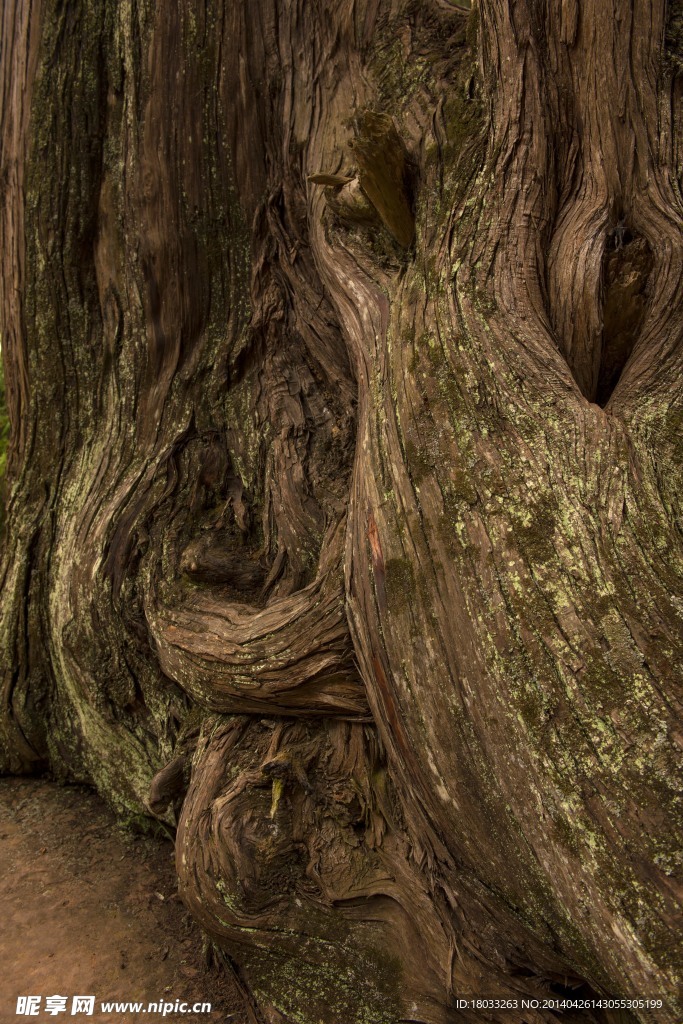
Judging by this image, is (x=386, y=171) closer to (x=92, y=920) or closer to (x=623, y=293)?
(x=623, y=293)

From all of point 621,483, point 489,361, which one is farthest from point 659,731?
point 489,361

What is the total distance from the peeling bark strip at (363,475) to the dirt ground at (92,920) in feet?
0.67

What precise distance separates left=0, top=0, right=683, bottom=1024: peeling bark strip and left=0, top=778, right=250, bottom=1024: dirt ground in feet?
0.67

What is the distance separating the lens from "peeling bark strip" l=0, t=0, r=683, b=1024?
1945 millimetres

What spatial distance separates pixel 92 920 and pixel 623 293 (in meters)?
2.87

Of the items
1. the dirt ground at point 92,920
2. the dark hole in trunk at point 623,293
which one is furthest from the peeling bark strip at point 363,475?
the dirt ground at point 92,920

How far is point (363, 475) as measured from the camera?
2.52 m

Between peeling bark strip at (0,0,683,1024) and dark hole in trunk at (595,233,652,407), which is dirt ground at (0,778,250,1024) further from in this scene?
dark hole in trunk at (595,233,652,407)

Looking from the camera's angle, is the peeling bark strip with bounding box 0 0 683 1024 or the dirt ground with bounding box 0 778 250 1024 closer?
the peeling bark strip with bounding box 0 0 683 1024

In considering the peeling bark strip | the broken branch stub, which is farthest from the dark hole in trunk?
the broken branch stub

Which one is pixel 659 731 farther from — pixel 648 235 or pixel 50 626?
pixel 50 626

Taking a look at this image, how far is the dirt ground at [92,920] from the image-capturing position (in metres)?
2.62

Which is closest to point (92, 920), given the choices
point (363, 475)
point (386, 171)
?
point (363, 475)

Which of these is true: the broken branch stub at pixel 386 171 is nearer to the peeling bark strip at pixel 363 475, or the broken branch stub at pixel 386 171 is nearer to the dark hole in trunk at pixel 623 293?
the peeling bark strip at pixel 363 475
